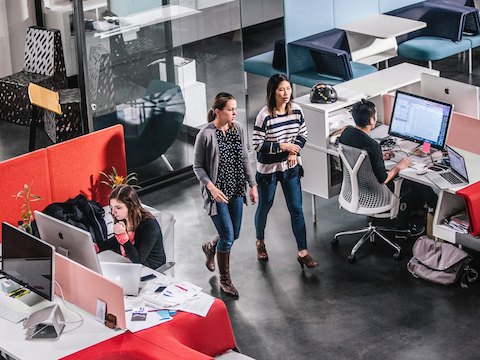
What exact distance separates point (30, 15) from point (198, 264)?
15.4ft

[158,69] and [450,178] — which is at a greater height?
[158,69]

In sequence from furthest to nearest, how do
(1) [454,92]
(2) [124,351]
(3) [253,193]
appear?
(1) [454,92], (3) [253,193], (2) [124,351]

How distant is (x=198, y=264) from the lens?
8211mm

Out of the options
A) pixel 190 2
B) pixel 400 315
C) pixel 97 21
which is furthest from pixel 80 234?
pixel 190 2

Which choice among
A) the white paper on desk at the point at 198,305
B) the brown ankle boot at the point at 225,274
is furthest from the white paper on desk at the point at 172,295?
the brown ankle boot at the point at 225,274

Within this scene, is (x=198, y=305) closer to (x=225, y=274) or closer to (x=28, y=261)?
(x=28, y=261)

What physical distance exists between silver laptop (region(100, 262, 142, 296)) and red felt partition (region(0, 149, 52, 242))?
1.41m

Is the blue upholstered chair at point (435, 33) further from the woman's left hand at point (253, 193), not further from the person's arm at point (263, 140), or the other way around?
the woman's left hand at point (253, 193)

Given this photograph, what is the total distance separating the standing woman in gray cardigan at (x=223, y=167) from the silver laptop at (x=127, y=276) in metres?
1.05

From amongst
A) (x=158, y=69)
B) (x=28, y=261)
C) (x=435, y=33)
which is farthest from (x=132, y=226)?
(x=435, y=33)

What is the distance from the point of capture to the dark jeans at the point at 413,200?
27.3 feet

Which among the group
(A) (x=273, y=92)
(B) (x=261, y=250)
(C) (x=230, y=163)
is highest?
(A) (x=273, y=92)

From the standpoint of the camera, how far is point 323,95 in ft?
28.0

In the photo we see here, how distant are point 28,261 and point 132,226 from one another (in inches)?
27.9
